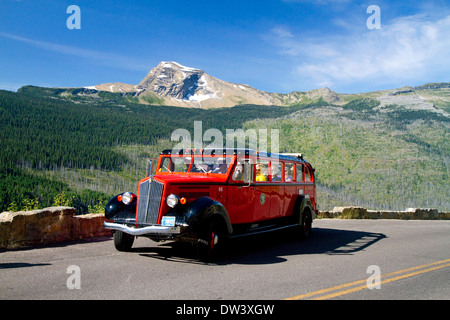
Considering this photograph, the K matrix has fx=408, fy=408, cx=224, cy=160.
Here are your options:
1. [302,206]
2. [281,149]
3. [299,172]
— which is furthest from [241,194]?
[281,149]

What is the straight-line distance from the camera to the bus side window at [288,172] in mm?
11869

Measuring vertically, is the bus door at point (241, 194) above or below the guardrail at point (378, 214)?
above

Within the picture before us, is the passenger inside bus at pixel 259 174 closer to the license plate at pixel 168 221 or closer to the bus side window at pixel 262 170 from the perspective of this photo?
the bus side window at pixel 262 170

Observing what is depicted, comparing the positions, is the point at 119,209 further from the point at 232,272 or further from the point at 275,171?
the point at 275,171

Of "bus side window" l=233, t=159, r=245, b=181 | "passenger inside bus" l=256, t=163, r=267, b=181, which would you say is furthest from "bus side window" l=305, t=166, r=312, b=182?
"bus side window" l=233, t=159, r=245, b=181

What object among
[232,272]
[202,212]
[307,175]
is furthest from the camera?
[307,175]

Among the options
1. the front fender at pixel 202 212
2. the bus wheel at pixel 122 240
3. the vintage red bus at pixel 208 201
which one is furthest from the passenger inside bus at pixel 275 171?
the bus wheel at pixel 122 240

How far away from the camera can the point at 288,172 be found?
1208 cm

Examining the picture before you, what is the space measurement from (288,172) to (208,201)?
14.6 ft

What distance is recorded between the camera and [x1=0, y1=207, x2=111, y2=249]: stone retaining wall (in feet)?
30.1

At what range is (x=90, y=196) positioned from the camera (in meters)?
113

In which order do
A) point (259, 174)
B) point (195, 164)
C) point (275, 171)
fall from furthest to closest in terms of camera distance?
1. point (275, 171)
2. point (259, 174)
3. point (195, 164)

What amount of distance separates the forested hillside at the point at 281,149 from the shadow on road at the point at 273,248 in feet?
262
